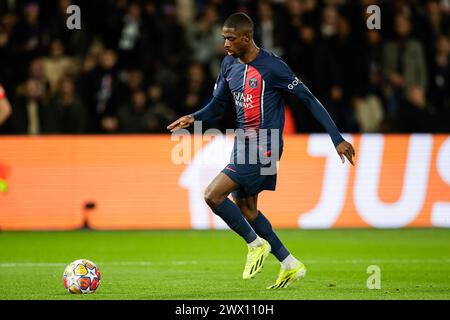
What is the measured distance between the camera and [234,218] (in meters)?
9.39

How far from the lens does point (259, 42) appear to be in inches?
694

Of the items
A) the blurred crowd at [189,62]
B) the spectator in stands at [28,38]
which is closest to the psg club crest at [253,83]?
the blurred crowd at [189,62]

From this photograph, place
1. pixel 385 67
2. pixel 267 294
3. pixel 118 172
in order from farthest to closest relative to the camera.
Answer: pixel 385 67, pixel 118 172, pixel 267 294

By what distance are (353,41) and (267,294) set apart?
397 inches

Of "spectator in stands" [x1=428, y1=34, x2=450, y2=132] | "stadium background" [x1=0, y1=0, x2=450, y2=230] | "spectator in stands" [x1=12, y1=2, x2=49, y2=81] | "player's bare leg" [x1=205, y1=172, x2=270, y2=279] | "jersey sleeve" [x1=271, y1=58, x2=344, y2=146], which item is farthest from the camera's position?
"spectator in stands" [x1=428, y1=34, x2=450, y2=132]

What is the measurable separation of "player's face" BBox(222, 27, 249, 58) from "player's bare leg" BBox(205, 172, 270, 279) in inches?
43.8

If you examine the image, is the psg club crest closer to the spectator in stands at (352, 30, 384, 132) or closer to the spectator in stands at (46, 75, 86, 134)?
the spectator in stands at (46, 75, 86, 134)

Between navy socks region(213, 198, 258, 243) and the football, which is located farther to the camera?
navy socks region(213, 198, 258, 243)

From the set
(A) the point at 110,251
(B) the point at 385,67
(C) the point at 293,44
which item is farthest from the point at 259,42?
(A) the point at 110,251

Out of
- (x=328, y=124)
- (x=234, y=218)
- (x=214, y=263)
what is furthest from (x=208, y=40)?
(x=328, y=124)

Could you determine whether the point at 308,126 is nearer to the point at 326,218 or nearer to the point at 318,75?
the point at 318,75

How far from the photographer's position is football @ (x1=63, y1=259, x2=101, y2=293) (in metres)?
8.63

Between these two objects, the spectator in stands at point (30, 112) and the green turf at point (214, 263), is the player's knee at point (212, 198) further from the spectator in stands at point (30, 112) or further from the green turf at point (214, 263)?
the spectator in stands at point (30, 112)

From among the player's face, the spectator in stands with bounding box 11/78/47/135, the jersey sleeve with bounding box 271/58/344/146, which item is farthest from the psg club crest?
the spectator in stands with bounding box 11/78/47/135
